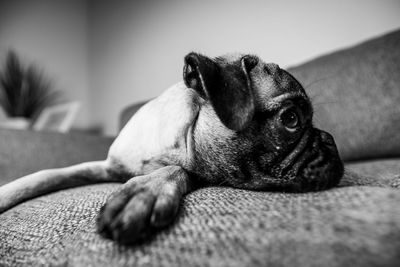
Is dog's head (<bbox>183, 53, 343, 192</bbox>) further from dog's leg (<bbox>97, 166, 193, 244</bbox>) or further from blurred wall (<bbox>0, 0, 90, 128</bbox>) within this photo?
blurred wall (<bbox>0, 0, 90, 128</bbox>)

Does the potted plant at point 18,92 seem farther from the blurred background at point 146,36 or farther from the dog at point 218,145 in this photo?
the dog at point 218,145

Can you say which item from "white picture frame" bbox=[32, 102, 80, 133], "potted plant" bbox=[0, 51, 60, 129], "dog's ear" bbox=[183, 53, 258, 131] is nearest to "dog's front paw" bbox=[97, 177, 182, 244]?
"dog's ear" bbox=[183, 53, 258, 131]

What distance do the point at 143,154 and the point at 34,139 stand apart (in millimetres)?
929

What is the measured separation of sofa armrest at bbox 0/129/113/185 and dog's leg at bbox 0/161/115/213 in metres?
0.51

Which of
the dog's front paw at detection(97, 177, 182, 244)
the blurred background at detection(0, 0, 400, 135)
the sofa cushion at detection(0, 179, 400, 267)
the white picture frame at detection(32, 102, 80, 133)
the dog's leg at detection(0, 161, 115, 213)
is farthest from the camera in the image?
the white picture frame at detection(32, 102, 80, 133)

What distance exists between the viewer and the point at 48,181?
109 cm

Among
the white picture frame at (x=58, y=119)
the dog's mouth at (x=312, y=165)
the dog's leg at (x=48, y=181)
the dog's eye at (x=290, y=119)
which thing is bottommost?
the white picture frame at (x=58, y=119)

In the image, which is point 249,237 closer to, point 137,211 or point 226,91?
point 137,211

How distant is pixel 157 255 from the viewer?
41cm

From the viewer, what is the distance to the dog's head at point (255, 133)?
756 mm

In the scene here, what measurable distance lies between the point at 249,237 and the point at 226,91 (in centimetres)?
45

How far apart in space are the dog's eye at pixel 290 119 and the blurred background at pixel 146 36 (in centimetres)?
146

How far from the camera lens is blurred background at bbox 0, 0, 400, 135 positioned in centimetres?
204

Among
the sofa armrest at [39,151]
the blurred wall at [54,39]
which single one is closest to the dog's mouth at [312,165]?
the sofa armrest at [39,151]
